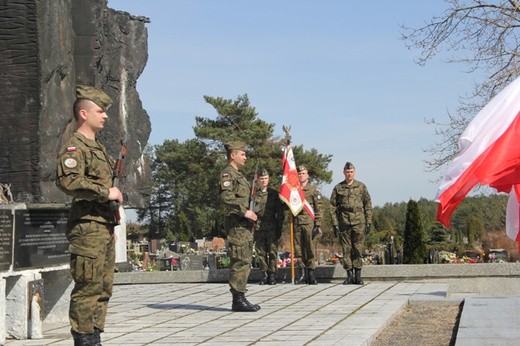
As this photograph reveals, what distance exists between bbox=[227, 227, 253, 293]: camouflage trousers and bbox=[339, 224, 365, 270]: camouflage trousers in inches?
184

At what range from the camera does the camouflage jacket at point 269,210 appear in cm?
1620

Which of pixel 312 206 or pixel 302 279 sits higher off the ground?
pixel 312 206

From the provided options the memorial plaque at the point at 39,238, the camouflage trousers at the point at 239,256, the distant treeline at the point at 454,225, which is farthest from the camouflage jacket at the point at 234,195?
the distant treeline at the point at 454,225

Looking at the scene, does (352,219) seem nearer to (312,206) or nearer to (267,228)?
(312,206)

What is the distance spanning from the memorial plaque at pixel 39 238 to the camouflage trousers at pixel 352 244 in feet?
21.7

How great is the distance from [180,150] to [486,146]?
5195cm

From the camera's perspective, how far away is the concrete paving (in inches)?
345

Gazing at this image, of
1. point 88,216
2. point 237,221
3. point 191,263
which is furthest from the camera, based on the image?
point 191,263

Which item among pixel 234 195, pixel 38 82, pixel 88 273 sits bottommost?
pixel 88 273

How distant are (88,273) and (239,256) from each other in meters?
4.12

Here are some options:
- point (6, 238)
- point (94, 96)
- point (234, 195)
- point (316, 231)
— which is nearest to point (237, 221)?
point (234, 195)

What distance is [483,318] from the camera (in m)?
9.75

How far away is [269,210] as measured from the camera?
16.2m

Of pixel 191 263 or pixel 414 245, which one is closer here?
pixel 414 245
